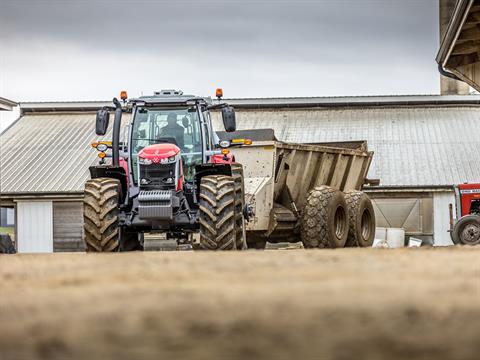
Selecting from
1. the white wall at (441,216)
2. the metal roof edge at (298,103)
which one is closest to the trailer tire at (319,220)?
the white wall at (441,216)

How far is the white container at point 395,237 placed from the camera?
38000 mm

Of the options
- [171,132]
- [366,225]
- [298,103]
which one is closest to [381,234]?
[298,103]

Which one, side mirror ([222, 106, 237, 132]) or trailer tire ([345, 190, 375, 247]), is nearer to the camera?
side mirror ([222, 106, 237, 132])

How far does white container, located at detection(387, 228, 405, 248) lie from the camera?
38.0 meters

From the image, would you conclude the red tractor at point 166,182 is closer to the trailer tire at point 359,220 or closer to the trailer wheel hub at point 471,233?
the trailer tire at point 359,220

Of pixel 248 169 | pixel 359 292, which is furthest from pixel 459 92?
pixel 359 292

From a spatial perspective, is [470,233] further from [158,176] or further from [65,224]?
[65,224]

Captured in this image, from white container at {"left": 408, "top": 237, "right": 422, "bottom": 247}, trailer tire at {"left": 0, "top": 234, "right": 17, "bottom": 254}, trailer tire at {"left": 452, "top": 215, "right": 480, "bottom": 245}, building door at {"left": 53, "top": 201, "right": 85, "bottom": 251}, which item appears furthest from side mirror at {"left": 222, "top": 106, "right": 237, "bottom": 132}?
building door at {"left": 53, "top": 201, "right": 85, "bottom": 251}

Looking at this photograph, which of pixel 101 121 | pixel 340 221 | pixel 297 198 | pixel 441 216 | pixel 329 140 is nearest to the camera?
pixel 101 121

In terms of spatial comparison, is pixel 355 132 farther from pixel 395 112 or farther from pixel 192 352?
pixel 192 352

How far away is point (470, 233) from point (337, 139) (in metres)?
17.9

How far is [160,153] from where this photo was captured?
607 inches

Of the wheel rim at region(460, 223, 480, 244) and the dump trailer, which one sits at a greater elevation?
the dump trailer

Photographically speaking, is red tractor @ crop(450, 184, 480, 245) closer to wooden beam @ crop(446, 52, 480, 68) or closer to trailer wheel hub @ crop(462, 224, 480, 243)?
trailer wheel hub @ crop(462, 224, 480, 243)
